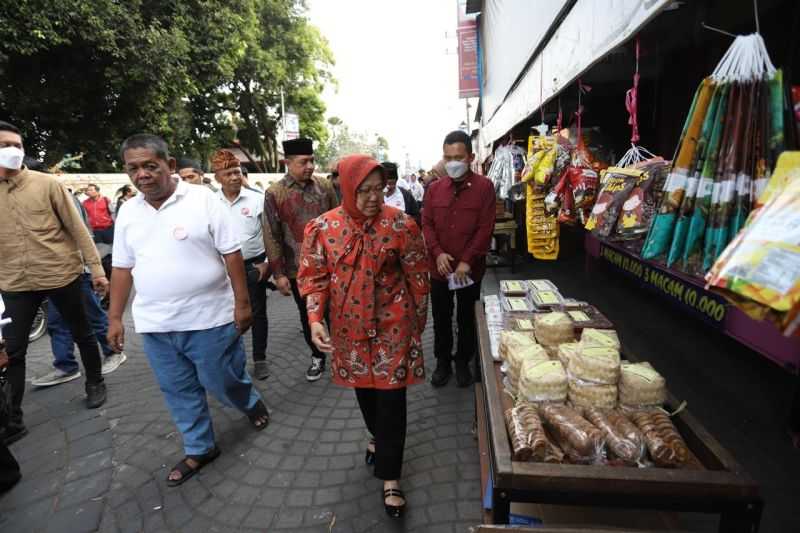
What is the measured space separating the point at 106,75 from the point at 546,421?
668 inches

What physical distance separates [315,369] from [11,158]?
2751 millimetres

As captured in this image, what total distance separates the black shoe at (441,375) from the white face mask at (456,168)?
164 centimetres

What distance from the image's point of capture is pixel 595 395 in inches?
63.4

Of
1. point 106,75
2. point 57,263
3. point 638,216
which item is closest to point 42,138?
point 106,75

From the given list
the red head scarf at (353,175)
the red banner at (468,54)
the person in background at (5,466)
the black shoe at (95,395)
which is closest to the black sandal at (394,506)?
the red head scarf at (353,175)

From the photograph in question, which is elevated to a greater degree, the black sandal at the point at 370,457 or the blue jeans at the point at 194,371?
the blue jeans at the point at 194,371

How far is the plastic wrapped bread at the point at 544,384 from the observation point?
1.65 m

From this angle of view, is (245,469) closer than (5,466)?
No

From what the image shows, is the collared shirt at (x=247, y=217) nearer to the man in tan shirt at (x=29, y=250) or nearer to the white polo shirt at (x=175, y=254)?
the man in tan shirt at (x=29, y=250)

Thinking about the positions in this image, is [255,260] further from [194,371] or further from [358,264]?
[358,264]

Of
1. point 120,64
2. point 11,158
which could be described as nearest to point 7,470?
point 11,158

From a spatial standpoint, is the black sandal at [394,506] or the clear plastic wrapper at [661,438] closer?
the clear plastic wrapper at [661,438]

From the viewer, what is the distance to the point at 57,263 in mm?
3170

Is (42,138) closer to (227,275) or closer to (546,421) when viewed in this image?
(227,275)
